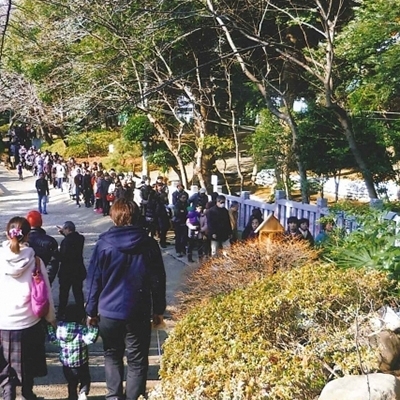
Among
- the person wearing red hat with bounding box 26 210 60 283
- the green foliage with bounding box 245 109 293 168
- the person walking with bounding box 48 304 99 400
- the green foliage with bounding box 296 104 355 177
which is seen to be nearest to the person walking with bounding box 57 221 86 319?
the person wearing red hat with bounding box 26 210 60 283

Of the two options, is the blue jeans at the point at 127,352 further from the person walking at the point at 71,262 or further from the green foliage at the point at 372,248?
the green foliage at the point at 372,248

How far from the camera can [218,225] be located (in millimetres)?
10219

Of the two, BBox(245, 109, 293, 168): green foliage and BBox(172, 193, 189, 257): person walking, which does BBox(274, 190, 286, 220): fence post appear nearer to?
BBox(172, 193, 189, 257): person walking

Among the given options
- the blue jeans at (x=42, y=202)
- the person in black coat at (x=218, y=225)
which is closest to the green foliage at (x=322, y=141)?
the person in black coat at (x=218, y=225)

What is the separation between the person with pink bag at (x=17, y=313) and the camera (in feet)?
14.4

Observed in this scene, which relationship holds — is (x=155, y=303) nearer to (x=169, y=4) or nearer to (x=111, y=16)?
(x=111, y=16)

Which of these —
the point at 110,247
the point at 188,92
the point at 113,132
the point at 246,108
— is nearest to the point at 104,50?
the point at 188,92

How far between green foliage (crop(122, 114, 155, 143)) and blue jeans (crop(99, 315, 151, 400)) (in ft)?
50.6

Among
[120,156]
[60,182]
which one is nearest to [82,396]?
[60,182]

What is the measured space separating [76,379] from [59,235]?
9884 millimetres

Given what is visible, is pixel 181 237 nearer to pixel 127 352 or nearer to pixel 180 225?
pixel 180 225

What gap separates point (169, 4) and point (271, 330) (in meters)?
9.47

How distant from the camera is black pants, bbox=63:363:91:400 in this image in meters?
4.77

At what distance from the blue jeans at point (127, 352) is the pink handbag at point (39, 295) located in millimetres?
499
